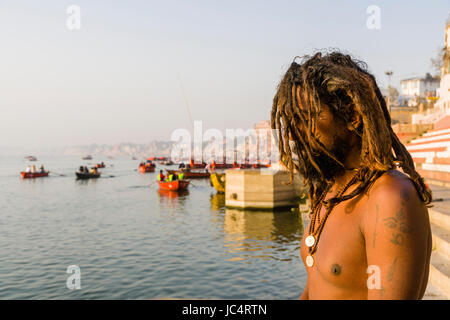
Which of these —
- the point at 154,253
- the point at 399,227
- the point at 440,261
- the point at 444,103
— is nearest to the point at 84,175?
the point at 444,103

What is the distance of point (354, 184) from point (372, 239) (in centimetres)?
33

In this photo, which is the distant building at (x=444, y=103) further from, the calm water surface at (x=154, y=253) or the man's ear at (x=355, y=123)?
the man's ear at (x=355, y=123)

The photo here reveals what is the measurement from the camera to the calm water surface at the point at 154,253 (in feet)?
39.8

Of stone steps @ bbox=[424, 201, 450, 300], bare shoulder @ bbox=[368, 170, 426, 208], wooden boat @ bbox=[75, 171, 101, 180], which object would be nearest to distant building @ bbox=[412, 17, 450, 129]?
stone steps @ bbox=[424, 201, 450, 300]

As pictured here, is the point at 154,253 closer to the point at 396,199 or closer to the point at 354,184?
the point at 354,184

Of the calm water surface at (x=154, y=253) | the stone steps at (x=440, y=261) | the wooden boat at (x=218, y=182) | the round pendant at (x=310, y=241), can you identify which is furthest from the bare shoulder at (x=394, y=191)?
the wooden boat at (x=218, y=182)

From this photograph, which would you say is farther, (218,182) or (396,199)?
(218,182)

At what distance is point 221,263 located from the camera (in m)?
14.6

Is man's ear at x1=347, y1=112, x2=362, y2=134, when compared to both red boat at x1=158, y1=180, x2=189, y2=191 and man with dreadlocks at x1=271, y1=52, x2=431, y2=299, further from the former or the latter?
red boat at x1=158, y1=180, x2=189, y2=191

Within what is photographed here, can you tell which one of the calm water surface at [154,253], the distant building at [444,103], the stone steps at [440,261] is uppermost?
the distant building at [444,103]

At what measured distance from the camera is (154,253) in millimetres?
16688
